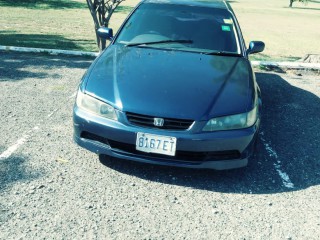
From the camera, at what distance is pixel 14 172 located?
11.3ft

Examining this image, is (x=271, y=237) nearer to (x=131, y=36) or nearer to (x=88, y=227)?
(x=88, y=227)

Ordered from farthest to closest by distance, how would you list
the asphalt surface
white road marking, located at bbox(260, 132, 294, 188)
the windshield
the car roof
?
1. the car roof
2. the windshield
3. white road marking, located at bbox(260, 132, 294, 188)
4. the asphalt surface

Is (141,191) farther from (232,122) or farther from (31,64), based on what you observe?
(31,64)

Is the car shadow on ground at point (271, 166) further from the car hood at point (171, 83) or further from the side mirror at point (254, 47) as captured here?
the side mirror at point (254, 47)

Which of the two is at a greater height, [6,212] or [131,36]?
[131,36]

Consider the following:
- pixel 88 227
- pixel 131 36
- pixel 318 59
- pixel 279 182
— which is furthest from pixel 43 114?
pixel 318 59

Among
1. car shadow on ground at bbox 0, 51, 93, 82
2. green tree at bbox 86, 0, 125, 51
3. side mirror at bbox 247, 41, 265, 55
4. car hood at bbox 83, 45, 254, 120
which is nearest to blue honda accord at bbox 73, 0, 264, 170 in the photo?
car hood at bbox 83, 45, 254, 120

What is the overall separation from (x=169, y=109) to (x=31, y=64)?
4.80 m

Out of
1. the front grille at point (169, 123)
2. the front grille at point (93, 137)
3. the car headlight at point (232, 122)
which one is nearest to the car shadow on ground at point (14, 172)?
the front grille at point (93, 137)

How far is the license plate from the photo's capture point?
3.23 m

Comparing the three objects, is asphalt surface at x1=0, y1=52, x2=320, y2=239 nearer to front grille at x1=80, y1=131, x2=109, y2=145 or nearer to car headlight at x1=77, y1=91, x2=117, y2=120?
front grille at x1=80, y1=131, x2=109, y2=145

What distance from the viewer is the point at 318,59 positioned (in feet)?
29.2

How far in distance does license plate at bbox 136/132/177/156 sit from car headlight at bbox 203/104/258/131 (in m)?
0.32

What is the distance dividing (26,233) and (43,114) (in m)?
2.46
